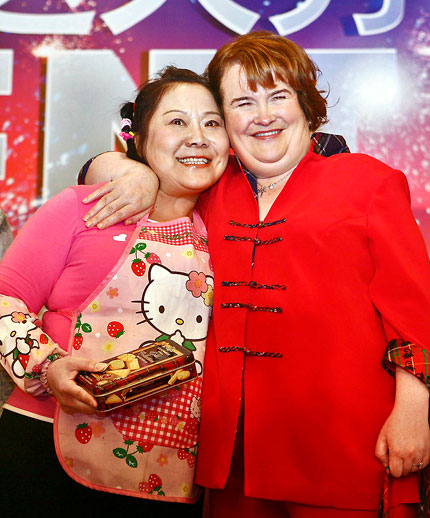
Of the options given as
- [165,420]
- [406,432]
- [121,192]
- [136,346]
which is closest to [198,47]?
[121,192]

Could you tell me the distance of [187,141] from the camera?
166cm

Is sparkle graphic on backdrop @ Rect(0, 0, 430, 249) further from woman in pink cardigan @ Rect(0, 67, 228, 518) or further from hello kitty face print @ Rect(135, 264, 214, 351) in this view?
hello kitty face print @ Rect(135, 264, 214, 351)

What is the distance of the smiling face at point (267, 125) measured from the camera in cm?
159

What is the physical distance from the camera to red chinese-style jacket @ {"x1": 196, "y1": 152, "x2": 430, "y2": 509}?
132 centimetres

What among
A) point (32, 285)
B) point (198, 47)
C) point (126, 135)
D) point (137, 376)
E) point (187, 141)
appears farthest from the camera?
point (198, 47)

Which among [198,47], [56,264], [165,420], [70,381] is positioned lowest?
[165,420]

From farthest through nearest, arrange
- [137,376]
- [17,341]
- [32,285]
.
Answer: [32,285], [17,341], [137,376]

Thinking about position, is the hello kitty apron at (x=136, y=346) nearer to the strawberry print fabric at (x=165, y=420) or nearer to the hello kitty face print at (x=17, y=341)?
the strawberry print fabric at (x=165, y=420)

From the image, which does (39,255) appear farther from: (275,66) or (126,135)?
(275,66)

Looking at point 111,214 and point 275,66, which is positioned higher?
point 275,66

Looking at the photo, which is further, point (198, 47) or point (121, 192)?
point (198, 47)

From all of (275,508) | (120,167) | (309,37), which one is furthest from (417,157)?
(275,508)

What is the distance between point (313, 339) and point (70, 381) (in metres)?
0.56

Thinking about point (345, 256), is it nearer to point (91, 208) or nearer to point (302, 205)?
point (302, 205)
